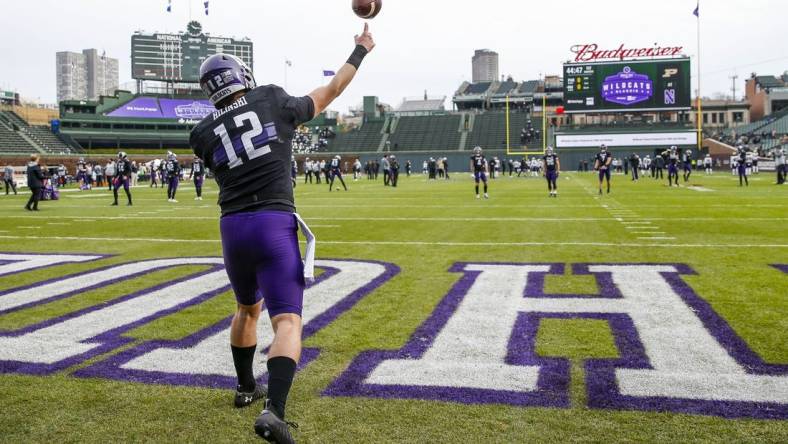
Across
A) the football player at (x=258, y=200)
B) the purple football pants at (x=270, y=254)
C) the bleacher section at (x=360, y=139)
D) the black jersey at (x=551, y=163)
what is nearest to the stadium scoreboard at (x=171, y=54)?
the bleacher section at (x=360, y=139)

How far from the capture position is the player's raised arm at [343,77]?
3.52 metres

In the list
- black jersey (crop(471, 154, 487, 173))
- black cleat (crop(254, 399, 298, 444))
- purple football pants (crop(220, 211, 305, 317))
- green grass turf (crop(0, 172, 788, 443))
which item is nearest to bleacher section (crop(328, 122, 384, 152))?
black jersey (crop(471, 154, 487, 173))

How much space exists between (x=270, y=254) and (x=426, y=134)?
69900 millimetres

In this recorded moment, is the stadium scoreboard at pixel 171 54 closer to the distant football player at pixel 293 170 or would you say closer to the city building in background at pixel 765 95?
the distant football player at pixel 293 170

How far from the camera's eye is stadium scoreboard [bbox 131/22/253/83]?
74625 mm

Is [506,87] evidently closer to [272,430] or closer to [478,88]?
[478,88]

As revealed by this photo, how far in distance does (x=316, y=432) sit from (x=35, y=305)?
13.2ft

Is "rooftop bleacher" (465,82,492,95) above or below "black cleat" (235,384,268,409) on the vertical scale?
above

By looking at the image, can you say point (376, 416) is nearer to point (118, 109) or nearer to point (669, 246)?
point (669, 246)

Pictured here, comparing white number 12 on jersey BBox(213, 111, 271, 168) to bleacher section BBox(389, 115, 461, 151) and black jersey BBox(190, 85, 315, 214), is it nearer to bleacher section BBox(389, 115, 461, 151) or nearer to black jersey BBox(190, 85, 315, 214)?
black jersey BBox(190, 85, 315, 214)

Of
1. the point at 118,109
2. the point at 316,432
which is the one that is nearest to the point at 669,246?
the point at 316,432

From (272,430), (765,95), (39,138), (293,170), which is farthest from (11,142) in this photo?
(765,95)

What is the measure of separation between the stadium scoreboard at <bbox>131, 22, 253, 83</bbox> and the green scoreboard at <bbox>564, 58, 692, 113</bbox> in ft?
128

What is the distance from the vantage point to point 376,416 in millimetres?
3346
